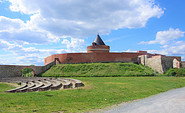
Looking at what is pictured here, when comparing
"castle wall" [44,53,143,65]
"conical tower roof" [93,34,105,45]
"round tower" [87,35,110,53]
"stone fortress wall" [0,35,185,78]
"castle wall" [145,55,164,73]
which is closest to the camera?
"castle wall" [145,55,164,73]

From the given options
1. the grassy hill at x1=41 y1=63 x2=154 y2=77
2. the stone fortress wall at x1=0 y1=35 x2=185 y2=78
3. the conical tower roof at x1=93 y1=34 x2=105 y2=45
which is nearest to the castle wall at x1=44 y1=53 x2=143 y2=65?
the stone fortress wall at x1=0 y1=35 x2=185 y2=78

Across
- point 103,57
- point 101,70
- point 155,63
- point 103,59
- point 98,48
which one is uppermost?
point 98,48

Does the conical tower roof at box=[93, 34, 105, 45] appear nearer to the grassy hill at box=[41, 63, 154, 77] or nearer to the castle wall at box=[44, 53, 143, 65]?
the castle wall at box=[44, 53, 143, 65]

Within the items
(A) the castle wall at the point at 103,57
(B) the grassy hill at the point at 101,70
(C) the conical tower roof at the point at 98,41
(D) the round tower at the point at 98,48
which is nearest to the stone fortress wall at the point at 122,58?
(A) the castle wall at the point at 103,57

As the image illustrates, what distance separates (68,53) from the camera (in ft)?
120

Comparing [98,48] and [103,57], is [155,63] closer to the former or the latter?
[103,57]

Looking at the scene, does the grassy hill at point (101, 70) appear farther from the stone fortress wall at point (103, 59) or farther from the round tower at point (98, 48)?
the round tower at point (98, 48)

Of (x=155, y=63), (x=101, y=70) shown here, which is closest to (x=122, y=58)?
(x=155, y=63)

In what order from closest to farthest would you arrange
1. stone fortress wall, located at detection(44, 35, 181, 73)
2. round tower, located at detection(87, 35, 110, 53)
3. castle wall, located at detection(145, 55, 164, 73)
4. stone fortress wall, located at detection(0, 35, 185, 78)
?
castle wall, located at detection(145, 55, 164, 73)
stone fortress wall, located at detection(0, 35, 185, 78)
stone fortress wall, located at detection(44, 35, 181, 73)
round tower, located at detection(87, 35, 110, 53)

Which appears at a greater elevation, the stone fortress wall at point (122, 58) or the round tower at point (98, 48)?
the round tower at point (98, 48)

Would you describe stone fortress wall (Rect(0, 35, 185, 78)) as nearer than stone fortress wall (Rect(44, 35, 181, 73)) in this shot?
Yes

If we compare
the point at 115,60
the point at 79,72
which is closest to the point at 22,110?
the point at 79,72

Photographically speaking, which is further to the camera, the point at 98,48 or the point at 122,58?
the point at 98,48

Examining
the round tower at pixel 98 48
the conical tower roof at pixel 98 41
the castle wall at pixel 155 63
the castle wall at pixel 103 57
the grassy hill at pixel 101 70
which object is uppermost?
the conical tower roof at pixel 98 41
